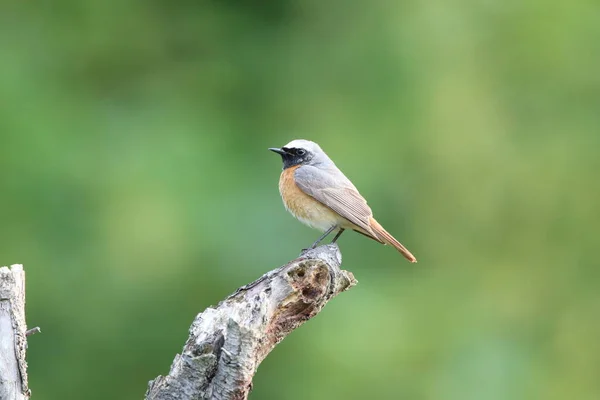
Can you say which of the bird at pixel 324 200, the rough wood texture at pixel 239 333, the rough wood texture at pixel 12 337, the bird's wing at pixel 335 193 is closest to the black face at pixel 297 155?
the bird at pixel 324 200

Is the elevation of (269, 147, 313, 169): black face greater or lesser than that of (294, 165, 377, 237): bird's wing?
greater

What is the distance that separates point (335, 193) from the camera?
7043 mm

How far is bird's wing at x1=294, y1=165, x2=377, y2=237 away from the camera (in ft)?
22.4

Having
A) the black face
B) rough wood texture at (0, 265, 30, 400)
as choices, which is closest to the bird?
the black face

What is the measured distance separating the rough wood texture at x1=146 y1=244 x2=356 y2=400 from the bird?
2049mm

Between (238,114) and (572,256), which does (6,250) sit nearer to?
(238,114)

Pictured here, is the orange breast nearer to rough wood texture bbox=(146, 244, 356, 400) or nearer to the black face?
the black face

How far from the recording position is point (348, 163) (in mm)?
10203

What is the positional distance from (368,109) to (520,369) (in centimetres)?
323

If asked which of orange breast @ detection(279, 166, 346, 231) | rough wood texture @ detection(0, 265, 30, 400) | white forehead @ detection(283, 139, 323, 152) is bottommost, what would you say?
rough wood texture @ detection(0, 265, 30, 400)

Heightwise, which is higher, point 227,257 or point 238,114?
point 238,114

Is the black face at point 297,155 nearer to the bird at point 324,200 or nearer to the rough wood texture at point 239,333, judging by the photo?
the bird at point 324,200

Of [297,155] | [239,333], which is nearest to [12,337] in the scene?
[239,333]

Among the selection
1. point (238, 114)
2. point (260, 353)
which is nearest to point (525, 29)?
point (238, 114)
